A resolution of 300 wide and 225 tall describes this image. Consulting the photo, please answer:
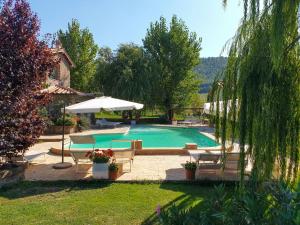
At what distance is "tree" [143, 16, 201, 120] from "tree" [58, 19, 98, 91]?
10342mm

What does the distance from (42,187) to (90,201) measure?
2182 millimetres

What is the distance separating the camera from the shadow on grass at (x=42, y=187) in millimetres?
9636

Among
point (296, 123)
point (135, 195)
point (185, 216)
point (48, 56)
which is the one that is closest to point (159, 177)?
point (135, 195)

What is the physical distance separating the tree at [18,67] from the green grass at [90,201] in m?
1.32

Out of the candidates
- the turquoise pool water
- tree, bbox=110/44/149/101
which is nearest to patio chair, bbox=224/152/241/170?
the turquoise pool water

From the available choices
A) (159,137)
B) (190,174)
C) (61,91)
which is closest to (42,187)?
(190,174)

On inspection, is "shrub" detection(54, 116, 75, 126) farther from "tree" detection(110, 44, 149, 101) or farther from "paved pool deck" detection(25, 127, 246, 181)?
"tree" detection(110, 44, 149, 101)

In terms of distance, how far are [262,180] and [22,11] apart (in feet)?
23.4

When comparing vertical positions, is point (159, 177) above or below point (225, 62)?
below

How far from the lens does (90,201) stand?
350 inches

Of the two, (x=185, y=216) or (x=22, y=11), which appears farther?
(x=22, y=11)

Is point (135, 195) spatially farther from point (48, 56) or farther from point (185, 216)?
point (185, 216)

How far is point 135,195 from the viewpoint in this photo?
940 cm

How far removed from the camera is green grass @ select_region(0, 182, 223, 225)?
7.65 m
